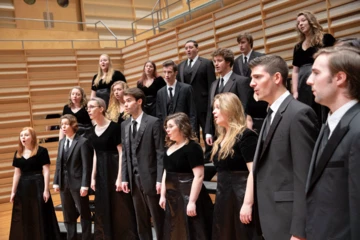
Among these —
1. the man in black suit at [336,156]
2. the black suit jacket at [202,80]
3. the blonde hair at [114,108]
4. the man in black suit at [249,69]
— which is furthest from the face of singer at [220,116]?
the black suit jacket at [202,80]

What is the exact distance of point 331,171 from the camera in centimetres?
145

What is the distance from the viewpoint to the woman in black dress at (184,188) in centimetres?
294

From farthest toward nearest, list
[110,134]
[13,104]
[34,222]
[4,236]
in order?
1. [13,104]
2. [4,236]
3. [34,222]
4. [110,134]

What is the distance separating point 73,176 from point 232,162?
2.10 metres

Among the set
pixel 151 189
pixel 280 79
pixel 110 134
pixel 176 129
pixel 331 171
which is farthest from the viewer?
pixel 110 134

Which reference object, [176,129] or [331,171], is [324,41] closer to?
[176,129]

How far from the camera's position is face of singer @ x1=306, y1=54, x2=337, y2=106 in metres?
1.50

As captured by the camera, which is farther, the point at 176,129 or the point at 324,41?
the point at 324,41

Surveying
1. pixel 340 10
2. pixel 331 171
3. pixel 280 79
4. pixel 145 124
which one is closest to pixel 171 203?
pixel 145 124

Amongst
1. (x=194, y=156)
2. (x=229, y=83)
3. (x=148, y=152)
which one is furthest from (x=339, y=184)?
(x=229, y=83)

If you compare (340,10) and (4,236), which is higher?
(340,10)

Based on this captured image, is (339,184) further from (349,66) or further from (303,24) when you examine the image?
(303,24)

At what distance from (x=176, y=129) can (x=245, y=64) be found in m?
1.67

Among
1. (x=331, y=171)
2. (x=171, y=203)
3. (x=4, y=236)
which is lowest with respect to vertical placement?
(x=4, y=236)
